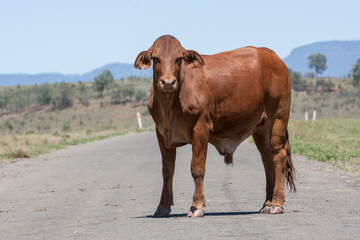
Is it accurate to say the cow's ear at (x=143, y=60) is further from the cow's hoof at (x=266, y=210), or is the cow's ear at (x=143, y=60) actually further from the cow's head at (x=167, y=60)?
the cow's hoof at (x=266, y=210)

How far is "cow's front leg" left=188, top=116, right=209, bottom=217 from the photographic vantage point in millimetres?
7773

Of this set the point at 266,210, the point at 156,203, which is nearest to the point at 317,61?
the point at 156,203

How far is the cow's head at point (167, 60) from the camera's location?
7.32 meters

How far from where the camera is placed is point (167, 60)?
24.8 feet

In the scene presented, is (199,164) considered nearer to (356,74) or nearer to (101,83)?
(356,74)

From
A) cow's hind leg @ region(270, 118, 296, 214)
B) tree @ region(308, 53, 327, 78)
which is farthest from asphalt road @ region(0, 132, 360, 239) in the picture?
tree @ region(308, 53, 327, 78)

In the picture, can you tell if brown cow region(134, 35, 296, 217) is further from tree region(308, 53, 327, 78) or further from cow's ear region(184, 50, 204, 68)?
tree region(308, 53, 327, 78)

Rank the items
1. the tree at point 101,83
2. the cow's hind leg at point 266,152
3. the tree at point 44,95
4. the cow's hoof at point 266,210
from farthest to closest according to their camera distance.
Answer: the tree at point 101,83, the tree at point 44,95, the cow's hind leg at point 266,152, the cow's hoof at point 266,210

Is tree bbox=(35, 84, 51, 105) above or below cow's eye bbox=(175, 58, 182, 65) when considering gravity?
below

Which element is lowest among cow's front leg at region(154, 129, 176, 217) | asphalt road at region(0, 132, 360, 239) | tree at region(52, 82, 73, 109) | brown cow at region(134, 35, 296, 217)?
tree at region(52, 82, 73, 109)

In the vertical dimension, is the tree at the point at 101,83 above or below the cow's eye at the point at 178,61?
below

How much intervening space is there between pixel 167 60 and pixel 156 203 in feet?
8.98

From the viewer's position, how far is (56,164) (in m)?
17.4

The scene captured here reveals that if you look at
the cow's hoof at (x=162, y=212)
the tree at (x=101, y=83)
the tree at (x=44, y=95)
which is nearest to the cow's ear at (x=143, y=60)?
the cow's hoof at (x=162, y=212)
